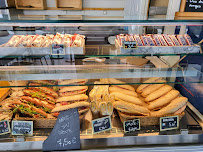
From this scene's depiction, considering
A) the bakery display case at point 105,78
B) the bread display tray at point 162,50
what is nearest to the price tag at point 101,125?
the bakery display case at point 105,78

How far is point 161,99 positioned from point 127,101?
364 millimetres

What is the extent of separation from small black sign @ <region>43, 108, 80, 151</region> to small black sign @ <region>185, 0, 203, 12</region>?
82.4 inches

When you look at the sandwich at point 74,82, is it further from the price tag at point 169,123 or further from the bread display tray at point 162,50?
the price tag at point 169,123

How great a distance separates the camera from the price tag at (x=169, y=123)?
1.61 m

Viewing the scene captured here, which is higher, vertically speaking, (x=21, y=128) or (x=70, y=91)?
(x=70, y=91)

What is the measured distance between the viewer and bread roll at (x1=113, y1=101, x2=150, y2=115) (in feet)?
5.33

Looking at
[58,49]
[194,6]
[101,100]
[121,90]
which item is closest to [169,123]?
[121,90]

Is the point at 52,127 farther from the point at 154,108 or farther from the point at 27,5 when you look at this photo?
the point at 27,5

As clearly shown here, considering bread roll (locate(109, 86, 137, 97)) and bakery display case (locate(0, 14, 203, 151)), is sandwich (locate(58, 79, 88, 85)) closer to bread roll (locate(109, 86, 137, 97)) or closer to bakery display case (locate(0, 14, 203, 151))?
bakery display case (locate(0, 14, 203, 151))

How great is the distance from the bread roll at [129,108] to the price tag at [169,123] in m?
0.18

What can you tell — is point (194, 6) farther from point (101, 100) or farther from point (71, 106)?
point (71, 106)

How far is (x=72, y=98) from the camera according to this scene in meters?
1.77

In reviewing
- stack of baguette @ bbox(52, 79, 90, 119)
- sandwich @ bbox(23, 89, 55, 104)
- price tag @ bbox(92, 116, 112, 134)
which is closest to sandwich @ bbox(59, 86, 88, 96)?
stack of baguette @ bbox(52, 79, 90, 119)

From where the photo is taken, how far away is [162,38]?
170cm
